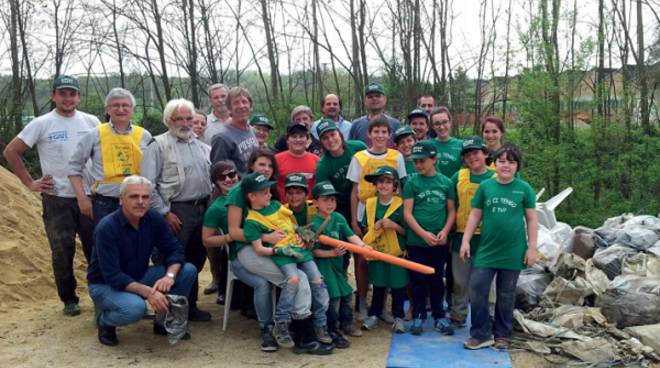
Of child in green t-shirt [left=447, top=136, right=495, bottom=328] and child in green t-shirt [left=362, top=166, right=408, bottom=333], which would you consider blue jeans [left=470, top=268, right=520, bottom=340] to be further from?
child in green t-shirt [left=362, top=166, right=408, bottom=333]

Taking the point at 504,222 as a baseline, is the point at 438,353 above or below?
below

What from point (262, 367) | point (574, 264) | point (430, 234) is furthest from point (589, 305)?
point (262, 367)

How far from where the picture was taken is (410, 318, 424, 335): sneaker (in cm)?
457

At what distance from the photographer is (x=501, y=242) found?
4207 mm

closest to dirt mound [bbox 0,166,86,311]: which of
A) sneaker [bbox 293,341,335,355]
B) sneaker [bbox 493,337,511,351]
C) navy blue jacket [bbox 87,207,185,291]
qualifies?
navy blue jacket [bbox 87,207,185,291]

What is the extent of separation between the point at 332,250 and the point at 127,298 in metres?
1.45

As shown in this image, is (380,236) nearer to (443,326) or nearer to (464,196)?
(464,196)

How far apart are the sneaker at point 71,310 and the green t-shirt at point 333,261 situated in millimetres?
2150

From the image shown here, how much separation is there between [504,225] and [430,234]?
21.2 inches

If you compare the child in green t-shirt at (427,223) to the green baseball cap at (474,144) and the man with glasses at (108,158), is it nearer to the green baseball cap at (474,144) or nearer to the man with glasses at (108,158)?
the green baseball cap at (474,144)

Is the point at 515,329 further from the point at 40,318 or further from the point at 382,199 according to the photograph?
the point at 40,318

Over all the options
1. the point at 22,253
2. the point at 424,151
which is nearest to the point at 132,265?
the point at 424,151

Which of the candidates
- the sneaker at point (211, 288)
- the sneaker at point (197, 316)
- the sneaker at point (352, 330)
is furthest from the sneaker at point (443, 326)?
the sneaker at point (211, 288)

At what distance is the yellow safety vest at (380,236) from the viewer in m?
4.65
